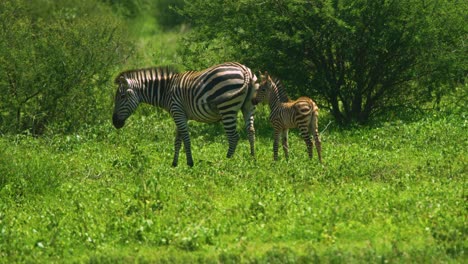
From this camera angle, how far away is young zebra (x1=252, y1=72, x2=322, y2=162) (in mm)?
13586

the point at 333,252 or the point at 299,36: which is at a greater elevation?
the point at 299,36

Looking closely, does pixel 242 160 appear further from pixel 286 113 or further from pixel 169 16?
pixel 169 16

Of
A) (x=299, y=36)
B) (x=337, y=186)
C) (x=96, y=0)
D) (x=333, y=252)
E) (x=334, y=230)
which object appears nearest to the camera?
(x=333, y=252)

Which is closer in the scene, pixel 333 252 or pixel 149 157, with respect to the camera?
pixel 333 252

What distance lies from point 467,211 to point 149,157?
19.6 feet

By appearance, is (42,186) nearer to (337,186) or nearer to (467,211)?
(337,186)

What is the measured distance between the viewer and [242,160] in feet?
44.8

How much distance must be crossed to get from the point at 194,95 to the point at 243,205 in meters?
4.12

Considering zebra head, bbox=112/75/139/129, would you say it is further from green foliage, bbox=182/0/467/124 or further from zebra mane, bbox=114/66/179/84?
green foliage, bbox=182/0/467/124

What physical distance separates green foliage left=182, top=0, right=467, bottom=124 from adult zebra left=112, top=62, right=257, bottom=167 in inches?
99.5

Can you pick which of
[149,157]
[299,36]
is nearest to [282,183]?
[149,157]

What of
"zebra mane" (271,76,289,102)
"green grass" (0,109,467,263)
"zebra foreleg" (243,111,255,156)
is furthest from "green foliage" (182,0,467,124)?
"zebra foreleg" (243,111,255,156)

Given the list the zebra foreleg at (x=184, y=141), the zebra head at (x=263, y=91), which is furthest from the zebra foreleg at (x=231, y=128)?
the zebra foreleg at (x=184, y=141)

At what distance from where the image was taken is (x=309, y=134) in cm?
1379
